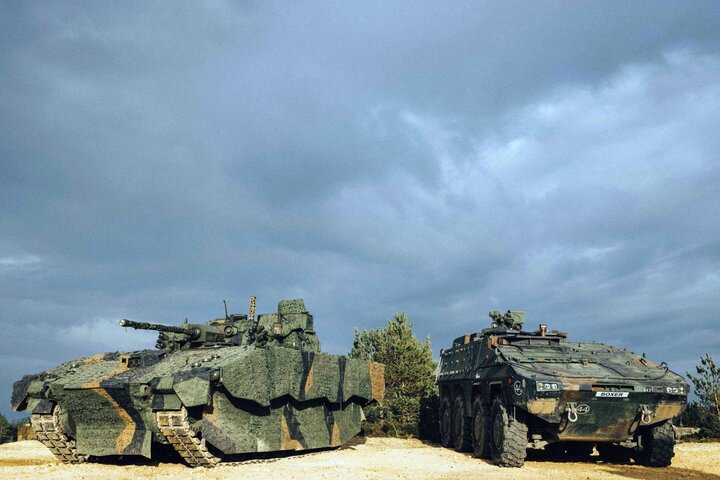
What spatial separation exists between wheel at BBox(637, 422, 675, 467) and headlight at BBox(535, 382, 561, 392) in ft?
9.37

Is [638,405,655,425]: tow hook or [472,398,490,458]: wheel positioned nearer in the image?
[638,405,655,425]: tow hook

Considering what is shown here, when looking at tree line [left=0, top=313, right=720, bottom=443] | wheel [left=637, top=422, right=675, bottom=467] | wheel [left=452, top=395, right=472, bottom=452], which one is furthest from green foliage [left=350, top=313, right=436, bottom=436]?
wheel [left=637, top=422, right=675, bottom=467]

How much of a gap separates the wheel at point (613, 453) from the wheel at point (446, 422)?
15.3 feet

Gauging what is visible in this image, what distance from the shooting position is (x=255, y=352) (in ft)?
46.8

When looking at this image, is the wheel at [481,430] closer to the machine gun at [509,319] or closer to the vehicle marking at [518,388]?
the vehicle marking at [518,388]

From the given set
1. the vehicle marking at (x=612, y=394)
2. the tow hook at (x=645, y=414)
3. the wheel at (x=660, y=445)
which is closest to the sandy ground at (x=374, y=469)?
the wheel at (x=660, y=445)

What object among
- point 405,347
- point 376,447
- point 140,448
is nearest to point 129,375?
point 140,448

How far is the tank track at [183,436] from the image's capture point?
1281 centimetres

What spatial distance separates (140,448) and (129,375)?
150 centimetres

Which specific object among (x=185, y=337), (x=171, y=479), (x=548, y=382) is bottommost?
(x=171, y=479)

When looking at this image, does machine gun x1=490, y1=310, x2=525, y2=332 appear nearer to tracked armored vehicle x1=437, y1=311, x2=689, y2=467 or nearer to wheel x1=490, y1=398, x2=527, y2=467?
tracked armored vehicle x1=437, y1=311, x2=689, y2=467

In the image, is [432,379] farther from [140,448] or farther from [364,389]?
[140,448]

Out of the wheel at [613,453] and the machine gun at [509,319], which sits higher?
the machine gun at [509,319]

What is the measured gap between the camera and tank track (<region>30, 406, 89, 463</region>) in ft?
49.1
